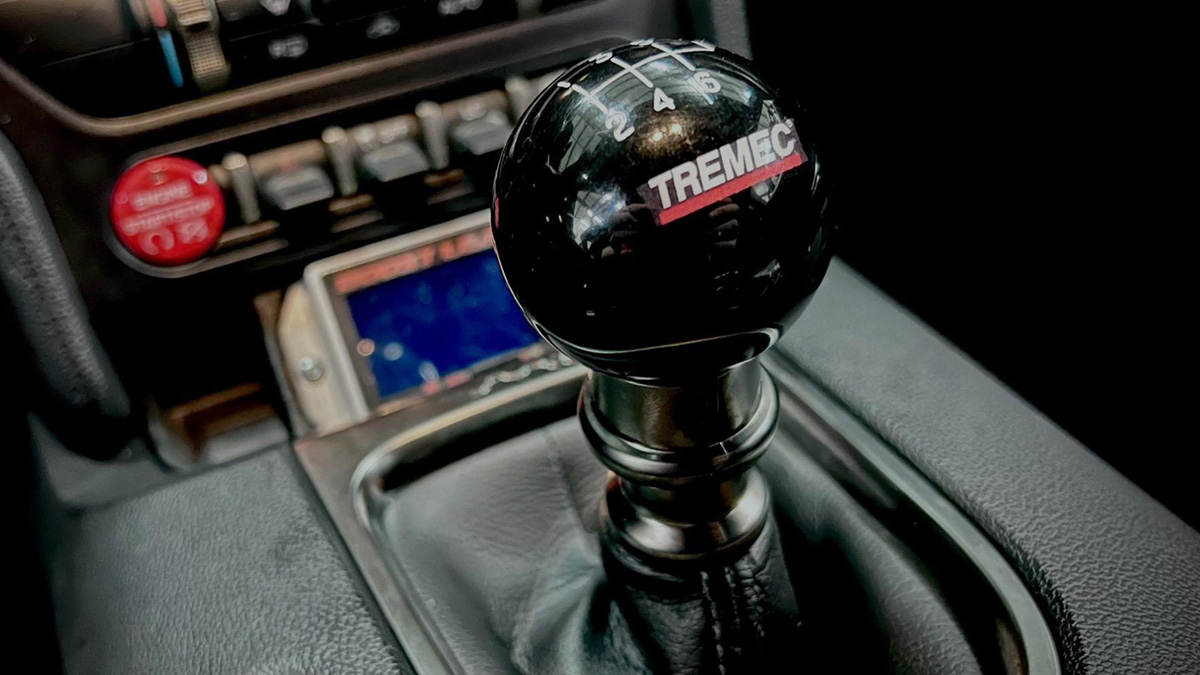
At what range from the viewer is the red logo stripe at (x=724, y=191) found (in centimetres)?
36

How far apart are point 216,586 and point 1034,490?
409mm

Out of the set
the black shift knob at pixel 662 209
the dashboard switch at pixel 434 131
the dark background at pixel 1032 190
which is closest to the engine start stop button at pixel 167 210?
the dashboard switch at pixel 434 131

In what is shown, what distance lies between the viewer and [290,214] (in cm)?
65

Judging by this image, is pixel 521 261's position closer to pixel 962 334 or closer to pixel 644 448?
pixel 644 448

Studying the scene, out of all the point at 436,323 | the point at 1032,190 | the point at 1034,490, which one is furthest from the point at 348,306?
the point at 1032,190

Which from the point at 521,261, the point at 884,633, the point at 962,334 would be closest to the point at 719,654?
the point at 884,633

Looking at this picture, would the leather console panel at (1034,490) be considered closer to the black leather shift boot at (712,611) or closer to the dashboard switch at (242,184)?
the black leather shift boot at (712,611)

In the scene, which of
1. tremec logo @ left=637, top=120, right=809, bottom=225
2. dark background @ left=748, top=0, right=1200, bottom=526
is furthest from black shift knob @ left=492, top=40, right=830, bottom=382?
dark background @ left=748, top=0, right=1200, bottom=526

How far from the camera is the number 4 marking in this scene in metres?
0.37

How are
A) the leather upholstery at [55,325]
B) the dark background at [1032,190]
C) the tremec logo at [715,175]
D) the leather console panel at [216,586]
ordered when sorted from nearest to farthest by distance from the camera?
the tremec logo at [715,175]
the leather console panel at [216,586]
the leather upholstery at [55,325]
the dark background at [1032,190]

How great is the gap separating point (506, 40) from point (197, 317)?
0.28 m

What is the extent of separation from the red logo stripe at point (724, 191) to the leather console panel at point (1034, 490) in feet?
0.75

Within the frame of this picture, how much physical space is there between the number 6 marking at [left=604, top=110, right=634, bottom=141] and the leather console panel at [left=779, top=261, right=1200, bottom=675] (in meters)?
0.27

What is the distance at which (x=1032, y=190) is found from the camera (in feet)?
2.95
